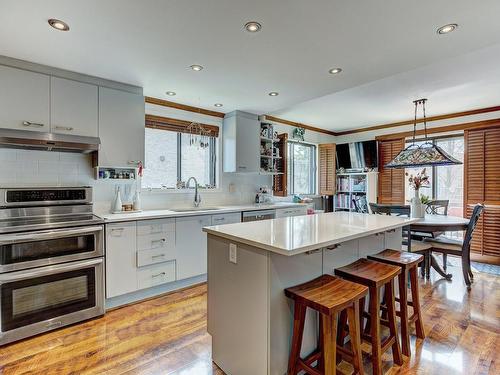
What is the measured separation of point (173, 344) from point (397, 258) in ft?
6.29

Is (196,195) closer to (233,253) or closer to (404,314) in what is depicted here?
(233,253)

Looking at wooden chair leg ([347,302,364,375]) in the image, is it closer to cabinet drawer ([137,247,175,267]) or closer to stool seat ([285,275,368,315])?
stool seat ([285,275,368,315])

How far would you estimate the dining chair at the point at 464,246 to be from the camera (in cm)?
329

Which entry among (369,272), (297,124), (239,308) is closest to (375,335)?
(369,272)

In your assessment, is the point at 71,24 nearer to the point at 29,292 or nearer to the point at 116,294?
the point at 29,292

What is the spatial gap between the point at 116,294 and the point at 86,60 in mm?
2257

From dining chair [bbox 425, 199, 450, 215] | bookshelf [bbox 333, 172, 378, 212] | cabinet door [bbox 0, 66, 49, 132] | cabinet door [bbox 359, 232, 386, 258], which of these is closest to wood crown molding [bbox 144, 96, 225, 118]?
cabinet door [bbox 0, 66, 49, 132]

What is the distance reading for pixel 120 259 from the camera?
109 inches

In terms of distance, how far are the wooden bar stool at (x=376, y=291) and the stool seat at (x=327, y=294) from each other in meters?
0.17

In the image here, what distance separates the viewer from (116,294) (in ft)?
9.00

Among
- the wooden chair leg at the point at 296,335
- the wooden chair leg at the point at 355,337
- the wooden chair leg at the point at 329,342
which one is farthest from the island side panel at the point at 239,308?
the wooden chair leg at the point at 355,337

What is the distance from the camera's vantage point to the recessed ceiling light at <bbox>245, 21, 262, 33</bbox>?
190cm

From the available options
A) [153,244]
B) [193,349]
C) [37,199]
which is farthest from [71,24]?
[193,349]

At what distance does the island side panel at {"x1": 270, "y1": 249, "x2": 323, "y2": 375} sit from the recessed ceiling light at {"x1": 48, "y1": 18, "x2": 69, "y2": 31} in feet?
7.01
